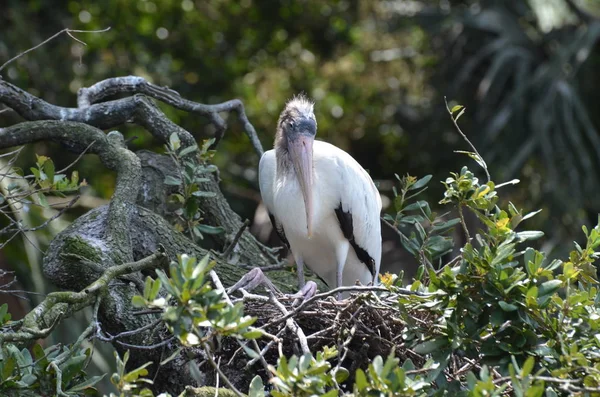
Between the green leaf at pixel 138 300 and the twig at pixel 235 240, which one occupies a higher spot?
the green leaf at pixel 138 300

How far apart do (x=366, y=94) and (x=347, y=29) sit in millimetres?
844

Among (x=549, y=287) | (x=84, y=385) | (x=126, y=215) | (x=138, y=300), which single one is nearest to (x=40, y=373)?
(x=84, y=385)

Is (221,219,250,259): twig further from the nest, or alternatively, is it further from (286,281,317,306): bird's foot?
the nest

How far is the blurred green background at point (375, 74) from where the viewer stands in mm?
9422

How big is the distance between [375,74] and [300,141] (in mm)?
6618

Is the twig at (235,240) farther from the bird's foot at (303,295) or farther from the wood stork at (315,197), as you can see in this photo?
the bird's foot at (303,295)

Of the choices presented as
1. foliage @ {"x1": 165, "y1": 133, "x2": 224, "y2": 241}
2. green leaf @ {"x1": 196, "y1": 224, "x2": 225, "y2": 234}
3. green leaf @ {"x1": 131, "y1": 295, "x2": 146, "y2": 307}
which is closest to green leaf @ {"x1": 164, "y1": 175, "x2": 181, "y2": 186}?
foliage @ {"x1": 165, "y1": 133, "x2": 224, "y2": 241}

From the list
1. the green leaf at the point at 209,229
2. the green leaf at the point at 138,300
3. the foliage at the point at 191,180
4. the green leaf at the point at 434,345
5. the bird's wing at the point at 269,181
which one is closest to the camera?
the green leaf at the point at 138,300

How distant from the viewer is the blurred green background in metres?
9.42

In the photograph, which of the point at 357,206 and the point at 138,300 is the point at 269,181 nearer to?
the point at 357,206

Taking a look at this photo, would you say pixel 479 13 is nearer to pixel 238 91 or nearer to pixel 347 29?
pixel 347 29

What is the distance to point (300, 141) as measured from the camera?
17.3 feet

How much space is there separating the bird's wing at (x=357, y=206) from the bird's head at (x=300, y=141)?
181 millimetres

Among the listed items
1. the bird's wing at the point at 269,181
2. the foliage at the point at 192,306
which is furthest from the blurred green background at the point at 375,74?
the foliage at the point at 192,306
